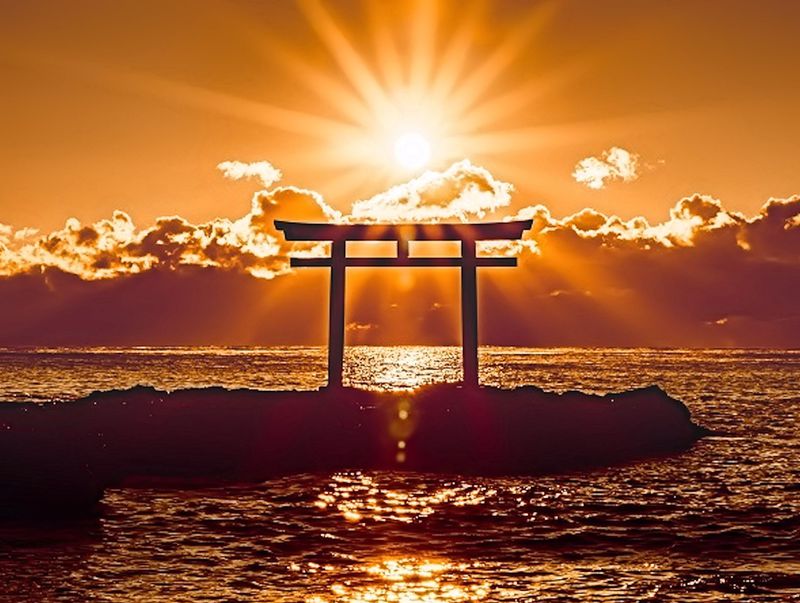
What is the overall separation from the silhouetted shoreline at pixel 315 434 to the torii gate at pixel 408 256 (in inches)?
63.0

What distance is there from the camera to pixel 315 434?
72.7 feet

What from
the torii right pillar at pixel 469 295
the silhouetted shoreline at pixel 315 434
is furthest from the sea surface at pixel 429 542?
the torii right pillar at pixel 469 295

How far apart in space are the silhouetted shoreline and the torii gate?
160 centimetres

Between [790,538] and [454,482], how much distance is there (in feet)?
22.4

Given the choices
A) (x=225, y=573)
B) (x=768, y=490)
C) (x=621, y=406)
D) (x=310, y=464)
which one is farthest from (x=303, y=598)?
(x=621, y=406)

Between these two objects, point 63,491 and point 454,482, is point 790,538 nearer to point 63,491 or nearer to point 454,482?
point 454,482

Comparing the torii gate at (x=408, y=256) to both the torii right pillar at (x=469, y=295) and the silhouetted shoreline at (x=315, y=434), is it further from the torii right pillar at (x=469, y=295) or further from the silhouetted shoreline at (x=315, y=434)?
the silhouetted shoreline at (x=315, y=434)

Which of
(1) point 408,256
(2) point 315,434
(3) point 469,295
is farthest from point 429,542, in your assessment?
(1) point 408,256

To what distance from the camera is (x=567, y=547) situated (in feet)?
44.1

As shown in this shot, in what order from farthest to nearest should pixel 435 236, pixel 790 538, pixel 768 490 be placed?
pixel 435 236, pixel 768 490, pixel 790 538

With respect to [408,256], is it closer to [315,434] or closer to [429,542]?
[315,434]

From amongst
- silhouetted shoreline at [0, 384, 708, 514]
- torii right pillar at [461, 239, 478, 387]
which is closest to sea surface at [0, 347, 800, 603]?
silhouetted shoreline at [0, 384, 708, 514]

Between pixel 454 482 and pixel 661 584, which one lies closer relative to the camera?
pixel 661 584

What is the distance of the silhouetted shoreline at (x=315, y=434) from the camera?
65.7ft
